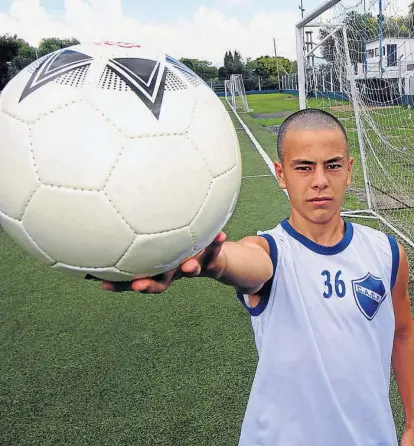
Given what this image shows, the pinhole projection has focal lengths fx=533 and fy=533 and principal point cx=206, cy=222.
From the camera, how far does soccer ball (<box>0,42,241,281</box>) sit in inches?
43.6

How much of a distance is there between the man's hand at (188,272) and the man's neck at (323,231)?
300 mm

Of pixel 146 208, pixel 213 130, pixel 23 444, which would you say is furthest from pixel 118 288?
pixel 23 444

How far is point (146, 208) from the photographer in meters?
1.13

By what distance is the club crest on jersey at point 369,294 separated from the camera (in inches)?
59.8

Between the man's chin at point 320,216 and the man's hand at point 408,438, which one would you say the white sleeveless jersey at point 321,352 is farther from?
the man's hand at point 408,438

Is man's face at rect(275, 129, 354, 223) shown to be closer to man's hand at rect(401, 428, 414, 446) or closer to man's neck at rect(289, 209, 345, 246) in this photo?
man's neck at rect(289, 209, 345, 246)

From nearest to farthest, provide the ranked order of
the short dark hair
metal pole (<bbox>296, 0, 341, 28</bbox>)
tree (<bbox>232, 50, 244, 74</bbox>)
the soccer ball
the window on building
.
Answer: the soccer ball, the short dark hair, metal pole (<bbox>296, 0, 341, 28</bbox>), the window on building, tree (<bbox>232, 50, 244, 74</bbox>)

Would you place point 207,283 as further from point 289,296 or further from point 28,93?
point 28,93

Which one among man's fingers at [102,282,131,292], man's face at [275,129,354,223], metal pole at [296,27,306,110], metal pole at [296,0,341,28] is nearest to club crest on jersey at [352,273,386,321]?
man's face at [275,129,354,223]

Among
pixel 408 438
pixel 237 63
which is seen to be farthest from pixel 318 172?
pixel 237 63

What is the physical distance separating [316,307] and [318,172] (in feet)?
1.26

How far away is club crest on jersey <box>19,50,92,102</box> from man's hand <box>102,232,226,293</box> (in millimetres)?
492

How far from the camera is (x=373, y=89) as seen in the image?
21.8 ft

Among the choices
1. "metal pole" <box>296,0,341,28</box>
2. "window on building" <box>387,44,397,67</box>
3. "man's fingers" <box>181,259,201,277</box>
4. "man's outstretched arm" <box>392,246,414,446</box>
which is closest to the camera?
"man's fingers" <box>181,259,201,277</box>
